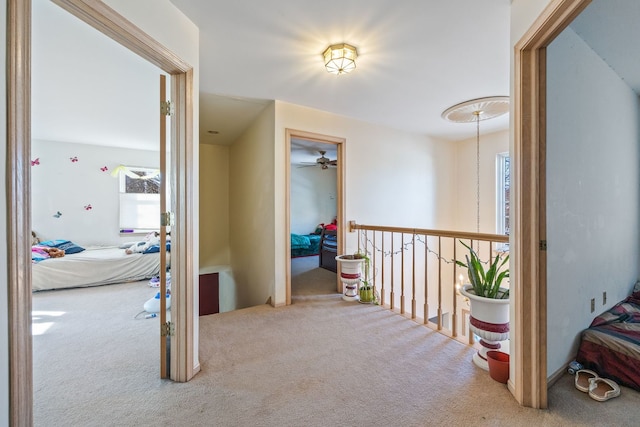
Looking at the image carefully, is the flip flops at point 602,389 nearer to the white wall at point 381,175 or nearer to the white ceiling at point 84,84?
the white wall at point 381,175

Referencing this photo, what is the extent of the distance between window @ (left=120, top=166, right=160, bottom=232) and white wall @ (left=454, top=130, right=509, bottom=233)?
18.4ft

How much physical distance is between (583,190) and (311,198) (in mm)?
6459

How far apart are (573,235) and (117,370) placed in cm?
311

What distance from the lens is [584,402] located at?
1441 mm

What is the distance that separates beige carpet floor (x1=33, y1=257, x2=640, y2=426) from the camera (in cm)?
133

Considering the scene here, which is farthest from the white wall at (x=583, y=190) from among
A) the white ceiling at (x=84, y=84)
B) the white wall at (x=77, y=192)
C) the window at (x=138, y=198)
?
the white wall at (x=77, y=192)

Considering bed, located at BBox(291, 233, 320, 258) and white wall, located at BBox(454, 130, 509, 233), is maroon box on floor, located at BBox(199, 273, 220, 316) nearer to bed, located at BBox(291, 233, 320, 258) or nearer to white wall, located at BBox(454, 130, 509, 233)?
bed, located at BBox(291, 233, 320, 258)

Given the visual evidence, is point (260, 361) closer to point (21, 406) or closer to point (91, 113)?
point (21, 406)

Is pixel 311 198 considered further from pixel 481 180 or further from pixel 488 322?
pixel 488 322

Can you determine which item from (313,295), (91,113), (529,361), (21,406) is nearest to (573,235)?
(529,361)

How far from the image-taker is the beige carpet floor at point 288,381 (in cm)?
133

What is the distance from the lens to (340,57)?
1.94 m

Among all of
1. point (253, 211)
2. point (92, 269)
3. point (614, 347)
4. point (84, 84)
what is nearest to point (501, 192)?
point (614, 347)

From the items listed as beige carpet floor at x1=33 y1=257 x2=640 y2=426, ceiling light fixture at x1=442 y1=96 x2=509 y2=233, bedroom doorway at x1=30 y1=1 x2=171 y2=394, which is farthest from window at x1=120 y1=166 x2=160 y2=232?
ceiling light fixture at x1=442 y1=96 x2=509 y2=233
